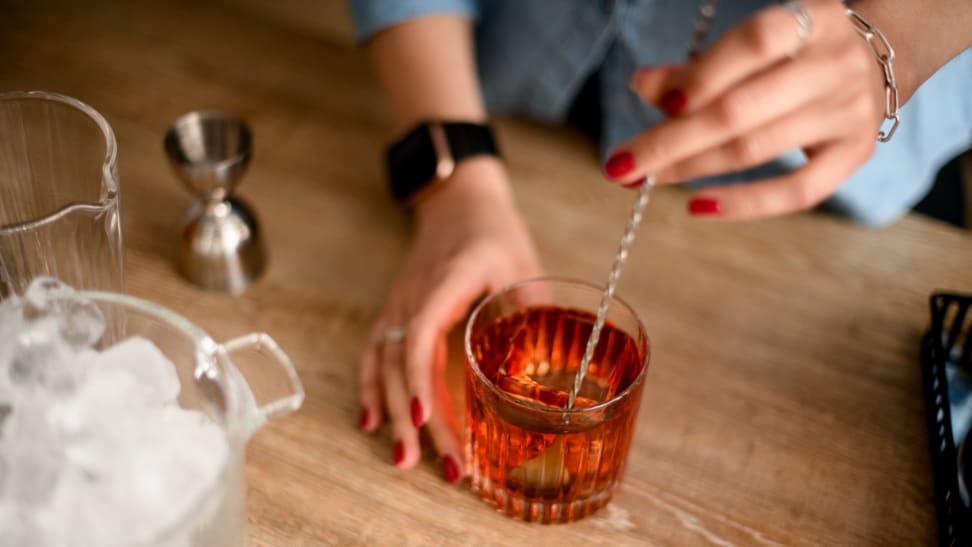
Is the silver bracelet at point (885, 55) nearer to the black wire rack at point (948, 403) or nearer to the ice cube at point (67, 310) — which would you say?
the black wire rack at point (948, 403)

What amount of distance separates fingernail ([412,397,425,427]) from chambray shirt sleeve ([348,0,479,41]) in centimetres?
53

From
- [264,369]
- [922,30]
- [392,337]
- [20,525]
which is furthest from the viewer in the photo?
[392,337]

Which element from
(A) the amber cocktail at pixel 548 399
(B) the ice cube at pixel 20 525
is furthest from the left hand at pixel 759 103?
(B) the ice cube at pixel 20 525

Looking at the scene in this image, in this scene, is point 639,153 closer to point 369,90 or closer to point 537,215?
point 537,215

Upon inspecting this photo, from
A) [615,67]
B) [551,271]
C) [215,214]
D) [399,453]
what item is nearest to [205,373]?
[399,453]

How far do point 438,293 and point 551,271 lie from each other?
0.52 ft

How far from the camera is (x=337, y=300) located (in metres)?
0.94

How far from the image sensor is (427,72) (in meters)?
1.11

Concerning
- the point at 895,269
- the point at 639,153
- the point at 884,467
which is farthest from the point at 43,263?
the point at 895,269

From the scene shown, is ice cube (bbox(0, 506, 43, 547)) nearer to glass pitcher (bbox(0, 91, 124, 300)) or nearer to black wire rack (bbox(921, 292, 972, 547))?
glass pitcher (bbox(0, 91, 124, 300))

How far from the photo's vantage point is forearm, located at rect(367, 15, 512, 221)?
1.10 meters

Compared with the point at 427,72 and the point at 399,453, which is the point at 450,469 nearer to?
the point at 399,453

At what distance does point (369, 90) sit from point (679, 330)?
0.55 m

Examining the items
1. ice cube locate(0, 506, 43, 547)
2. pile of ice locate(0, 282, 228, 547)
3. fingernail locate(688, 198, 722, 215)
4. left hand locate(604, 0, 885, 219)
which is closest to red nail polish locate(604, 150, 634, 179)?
left hand locate(604, 0, 885, 219)
